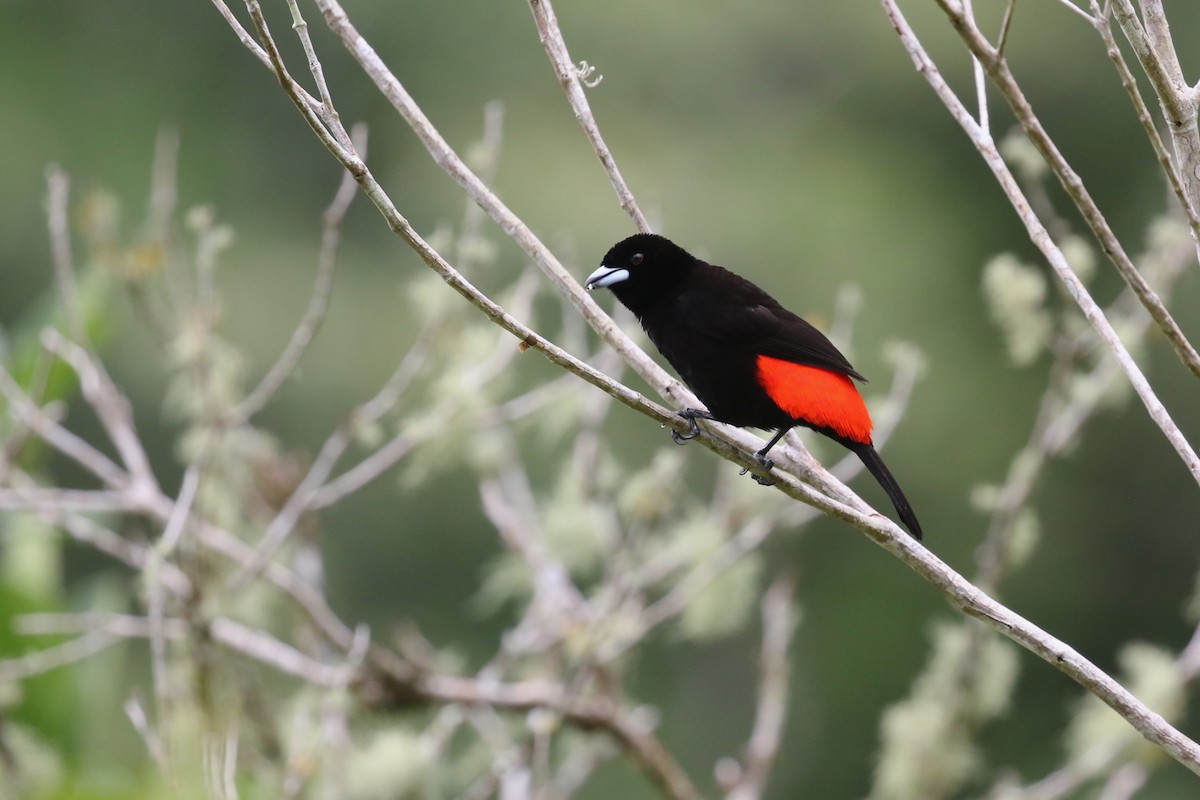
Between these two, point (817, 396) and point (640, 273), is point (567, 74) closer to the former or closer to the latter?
point (817, 396)

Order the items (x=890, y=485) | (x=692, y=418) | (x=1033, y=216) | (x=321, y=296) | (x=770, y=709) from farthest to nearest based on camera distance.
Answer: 1. (x=770, y=709)
2. (x=321, y=296)
3. (x=890, y=485)
4. (x=692, y=418)
5. (x=1033, y=216)


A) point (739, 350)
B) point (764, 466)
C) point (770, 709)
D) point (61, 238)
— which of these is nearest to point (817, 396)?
point (739, 350)

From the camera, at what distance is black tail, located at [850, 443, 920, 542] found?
2621 mm

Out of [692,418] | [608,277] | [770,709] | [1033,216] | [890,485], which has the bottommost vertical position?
[770,709]

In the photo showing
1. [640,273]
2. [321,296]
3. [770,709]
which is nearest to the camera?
[321,296]

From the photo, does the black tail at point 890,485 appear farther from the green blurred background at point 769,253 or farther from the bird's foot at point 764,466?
the green blurred background at point 769,253

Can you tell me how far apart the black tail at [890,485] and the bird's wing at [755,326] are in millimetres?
178

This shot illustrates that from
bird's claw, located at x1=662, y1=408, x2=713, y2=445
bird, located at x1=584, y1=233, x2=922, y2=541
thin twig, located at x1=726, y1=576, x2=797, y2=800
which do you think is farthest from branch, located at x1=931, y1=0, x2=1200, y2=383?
thin twig, located at x1=726, y1=576, x2=797, y2=800

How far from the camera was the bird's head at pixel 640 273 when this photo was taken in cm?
346

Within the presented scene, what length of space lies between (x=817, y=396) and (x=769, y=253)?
8388 millimetres

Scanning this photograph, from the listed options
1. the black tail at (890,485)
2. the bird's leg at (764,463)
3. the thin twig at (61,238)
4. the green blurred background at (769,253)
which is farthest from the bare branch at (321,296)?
the green blurred background at (769,253)

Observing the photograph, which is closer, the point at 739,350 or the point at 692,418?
the point at 692,418

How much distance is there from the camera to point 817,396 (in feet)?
9.92

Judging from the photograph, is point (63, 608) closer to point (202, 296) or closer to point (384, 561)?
point (202, 296)
